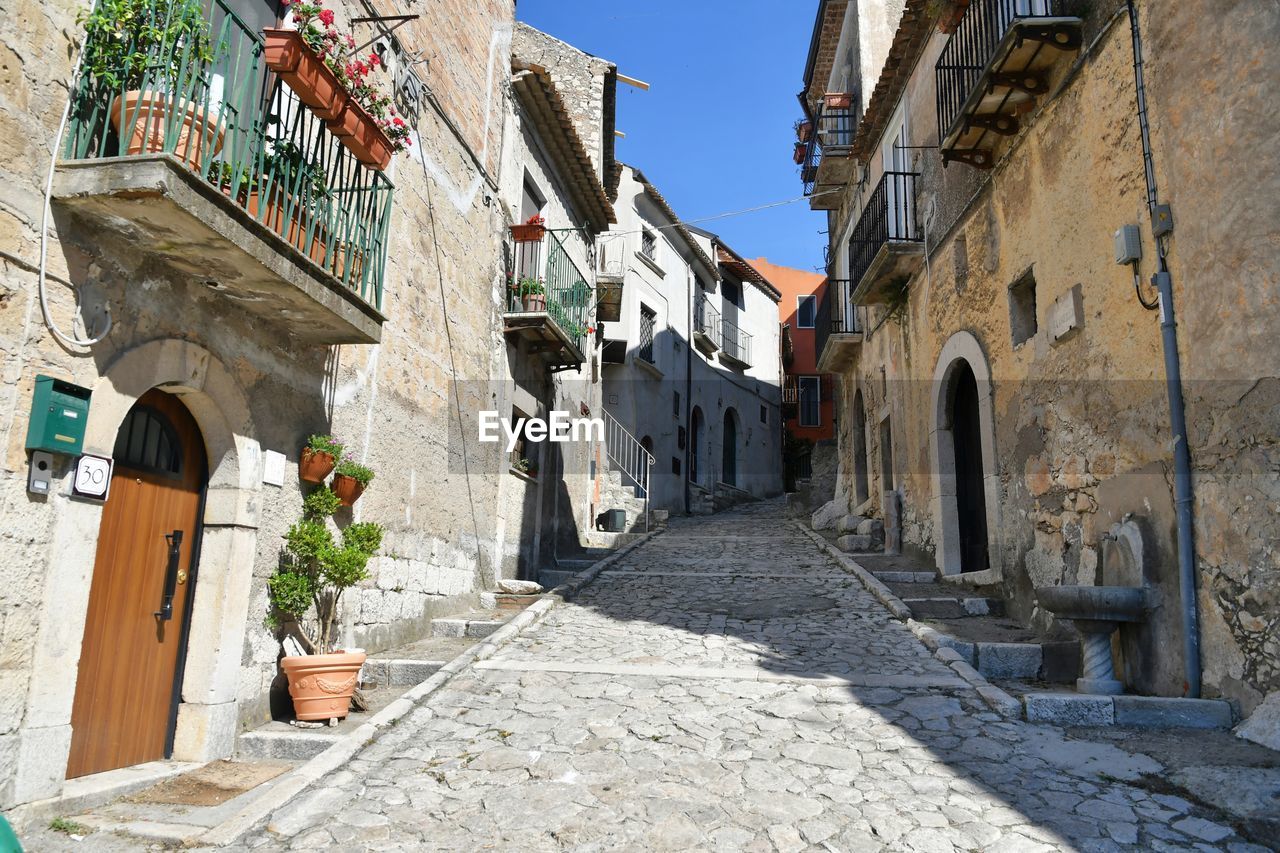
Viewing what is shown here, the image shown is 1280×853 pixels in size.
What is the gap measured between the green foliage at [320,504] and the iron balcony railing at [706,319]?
67.3 feet

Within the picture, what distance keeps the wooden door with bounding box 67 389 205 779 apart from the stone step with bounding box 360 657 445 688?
1801mm

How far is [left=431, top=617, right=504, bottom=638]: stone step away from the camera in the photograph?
27.1ft

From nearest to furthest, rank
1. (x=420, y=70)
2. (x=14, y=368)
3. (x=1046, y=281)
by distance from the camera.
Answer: (x=14, y=368) → (x=1046, y=281) → (x=420, y=70)

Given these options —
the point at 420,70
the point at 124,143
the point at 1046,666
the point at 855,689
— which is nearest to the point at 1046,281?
the point at 1046,666

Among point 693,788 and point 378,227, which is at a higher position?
point 378,227

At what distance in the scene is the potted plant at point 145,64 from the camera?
4254 mm

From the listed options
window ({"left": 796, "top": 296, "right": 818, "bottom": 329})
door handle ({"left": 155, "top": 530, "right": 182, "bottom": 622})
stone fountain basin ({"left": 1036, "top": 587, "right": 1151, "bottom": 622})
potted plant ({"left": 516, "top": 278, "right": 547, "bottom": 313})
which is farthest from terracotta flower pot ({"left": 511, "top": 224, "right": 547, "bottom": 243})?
window ({"left": 796, "top": 296, "right": 818, "bottom": 329})

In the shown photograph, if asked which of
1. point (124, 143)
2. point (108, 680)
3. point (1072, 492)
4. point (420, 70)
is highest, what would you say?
point (420, 70)

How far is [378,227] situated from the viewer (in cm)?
695

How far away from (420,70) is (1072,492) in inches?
287

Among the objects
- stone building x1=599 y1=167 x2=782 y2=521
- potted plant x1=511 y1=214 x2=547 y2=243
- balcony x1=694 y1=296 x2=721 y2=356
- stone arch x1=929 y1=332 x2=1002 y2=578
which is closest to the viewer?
stone arch x1=929 y1=332 x2=1002 y2=578

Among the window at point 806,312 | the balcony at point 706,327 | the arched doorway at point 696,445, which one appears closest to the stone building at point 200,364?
the arched doorway at point 696,445

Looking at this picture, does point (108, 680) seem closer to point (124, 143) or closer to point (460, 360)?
point (124, 143)

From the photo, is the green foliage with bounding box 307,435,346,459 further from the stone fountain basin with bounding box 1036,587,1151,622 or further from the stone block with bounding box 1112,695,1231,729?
the stone block with bounding box 1112,695,1231,729
